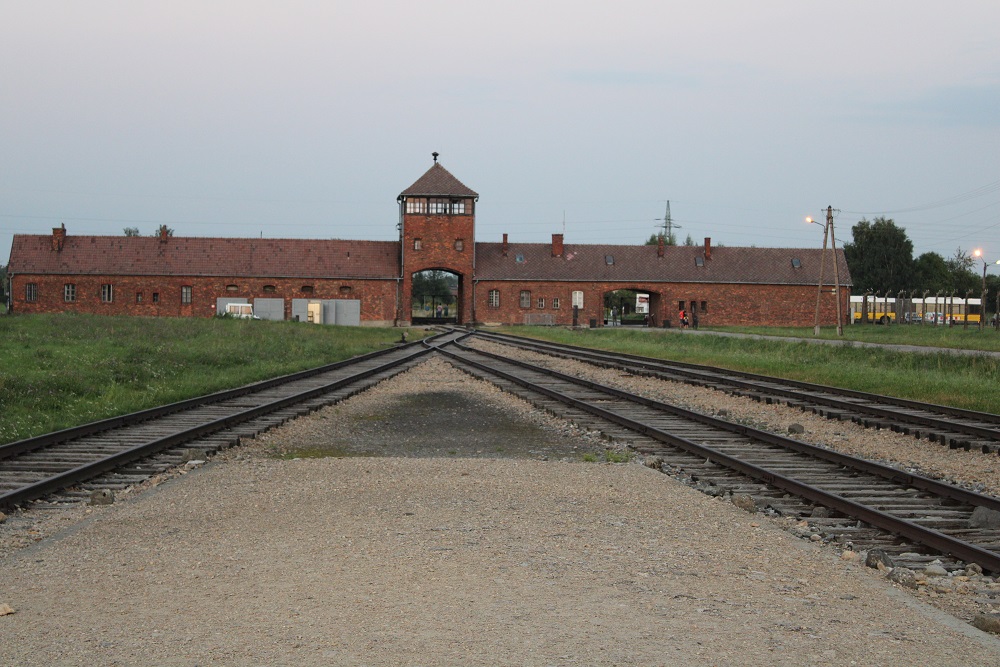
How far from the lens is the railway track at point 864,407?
1138cm

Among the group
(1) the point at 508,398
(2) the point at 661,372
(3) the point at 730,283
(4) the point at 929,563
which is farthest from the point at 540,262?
(4) the point at 929,563

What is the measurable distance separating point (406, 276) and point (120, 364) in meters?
46.9

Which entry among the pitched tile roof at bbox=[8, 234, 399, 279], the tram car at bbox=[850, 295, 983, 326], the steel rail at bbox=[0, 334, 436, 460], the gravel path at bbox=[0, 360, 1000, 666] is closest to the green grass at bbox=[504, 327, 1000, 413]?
the gravel path at bbox=[0, 360, 1000, 666]

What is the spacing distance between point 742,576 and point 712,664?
1489 mm

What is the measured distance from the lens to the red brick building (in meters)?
64.8

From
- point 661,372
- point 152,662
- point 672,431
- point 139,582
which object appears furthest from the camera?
point 661,372

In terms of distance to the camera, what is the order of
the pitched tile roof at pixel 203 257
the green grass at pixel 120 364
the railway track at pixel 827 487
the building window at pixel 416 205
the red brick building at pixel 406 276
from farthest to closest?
the building window at pixel 416 205 → the pitched tile roof at pixel 203 257 → the red brick building at pixel 406 276 → the green grass at pixel 120 364 → the railway track at pixel 827 487

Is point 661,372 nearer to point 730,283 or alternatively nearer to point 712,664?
point 712,664

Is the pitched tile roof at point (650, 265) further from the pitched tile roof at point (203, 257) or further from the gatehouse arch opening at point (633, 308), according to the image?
the pitched tile roof at point (203, 257)

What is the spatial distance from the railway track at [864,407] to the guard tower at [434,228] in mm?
42588

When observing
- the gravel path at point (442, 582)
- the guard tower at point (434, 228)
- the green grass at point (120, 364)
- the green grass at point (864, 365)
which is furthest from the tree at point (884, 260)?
the gravel path at point (442, 582)

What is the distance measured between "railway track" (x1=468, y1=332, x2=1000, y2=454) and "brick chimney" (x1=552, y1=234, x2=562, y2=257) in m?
46.6

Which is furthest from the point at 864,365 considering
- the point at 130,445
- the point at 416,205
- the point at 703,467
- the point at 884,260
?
the point at 884,260

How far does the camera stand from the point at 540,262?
69.9 metres
